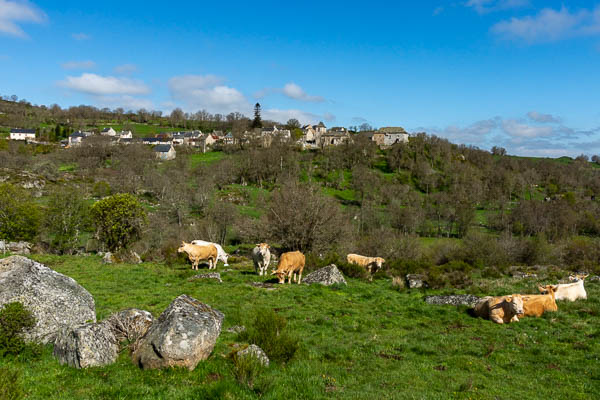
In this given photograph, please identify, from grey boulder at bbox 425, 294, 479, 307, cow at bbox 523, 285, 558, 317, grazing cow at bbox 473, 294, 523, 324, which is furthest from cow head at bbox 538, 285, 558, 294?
grey boulder at bbox 425, 294, 479, 307

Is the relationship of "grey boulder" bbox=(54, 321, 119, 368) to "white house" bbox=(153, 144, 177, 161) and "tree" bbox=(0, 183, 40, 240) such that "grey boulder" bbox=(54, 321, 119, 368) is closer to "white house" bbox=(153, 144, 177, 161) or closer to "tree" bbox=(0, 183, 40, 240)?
"tree" bbox=(0, 183, 40, 240)

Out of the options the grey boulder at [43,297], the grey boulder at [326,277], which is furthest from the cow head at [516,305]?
the grey boulder at [43,297]

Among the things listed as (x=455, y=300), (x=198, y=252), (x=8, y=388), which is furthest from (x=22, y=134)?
(x=8, y=388)

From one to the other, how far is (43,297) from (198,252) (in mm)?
12700

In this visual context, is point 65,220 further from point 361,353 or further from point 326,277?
point 361,353

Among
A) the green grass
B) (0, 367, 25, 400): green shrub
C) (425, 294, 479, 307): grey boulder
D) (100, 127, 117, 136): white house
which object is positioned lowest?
(425, 294, 479, 307): grey boulder

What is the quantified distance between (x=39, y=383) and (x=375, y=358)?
777 centimetres

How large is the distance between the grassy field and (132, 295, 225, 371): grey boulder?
0.79ft

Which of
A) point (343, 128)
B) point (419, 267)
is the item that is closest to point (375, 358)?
point (419, 267)

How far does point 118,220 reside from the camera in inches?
1176

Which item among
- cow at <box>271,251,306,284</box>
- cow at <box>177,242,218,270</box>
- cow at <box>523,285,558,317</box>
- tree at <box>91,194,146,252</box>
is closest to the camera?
cow at <box>523,285,558,317</box>

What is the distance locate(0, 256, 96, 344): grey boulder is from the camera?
920 centimetres

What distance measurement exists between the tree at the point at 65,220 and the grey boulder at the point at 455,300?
96.8 feet

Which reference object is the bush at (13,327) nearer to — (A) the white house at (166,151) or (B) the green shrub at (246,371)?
(B) the green shrub at (246,371)
